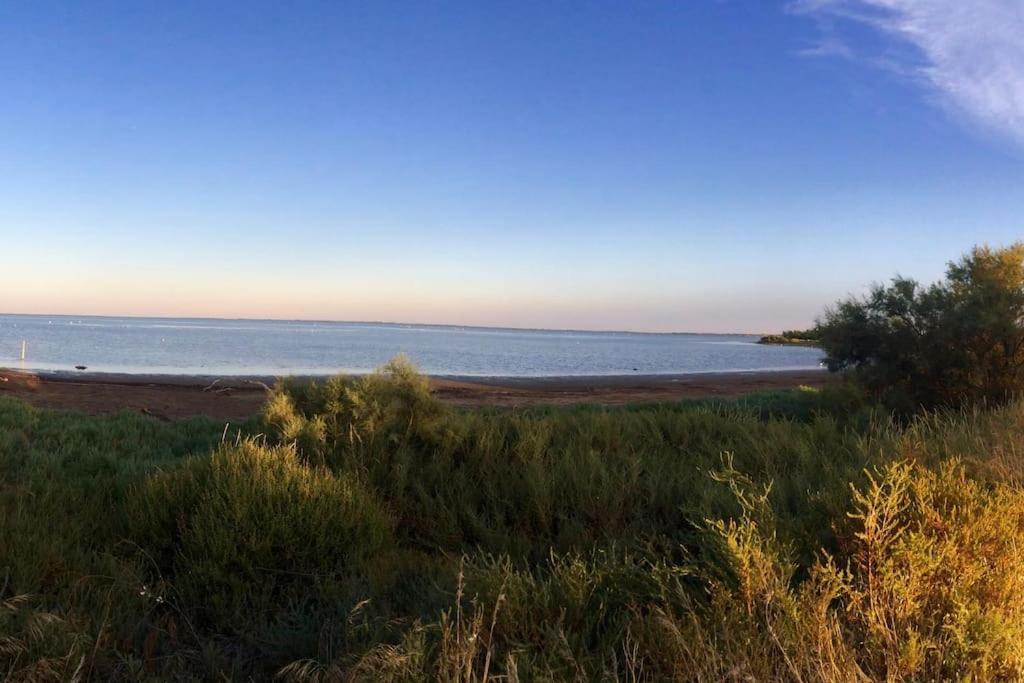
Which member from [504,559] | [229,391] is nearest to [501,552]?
[504,559]

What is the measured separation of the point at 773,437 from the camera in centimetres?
982

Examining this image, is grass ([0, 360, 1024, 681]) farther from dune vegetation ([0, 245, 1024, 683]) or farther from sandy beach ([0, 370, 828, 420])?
sandy beach ([0, 370, 828, 420])

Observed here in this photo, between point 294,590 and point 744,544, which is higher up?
point 744,544

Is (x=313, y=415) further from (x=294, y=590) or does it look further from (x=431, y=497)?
(x=294, y=590)

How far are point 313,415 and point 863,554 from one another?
7720 millimetres

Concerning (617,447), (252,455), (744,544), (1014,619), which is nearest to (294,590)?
(252,455)

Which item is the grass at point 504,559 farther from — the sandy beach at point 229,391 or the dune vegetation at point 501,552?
the sandy beach at point 229,391

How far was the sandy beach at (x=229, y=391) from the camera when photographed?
2056cm

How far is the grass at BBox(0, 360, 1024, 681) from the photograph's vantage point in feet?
11.5

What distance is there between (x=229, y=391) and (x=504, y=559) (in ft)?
72.3

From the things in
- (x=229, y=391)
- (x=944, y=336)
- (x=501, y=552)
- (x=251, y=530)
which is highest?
(x=944, y=336)

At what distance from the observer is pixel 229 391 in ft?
84.0

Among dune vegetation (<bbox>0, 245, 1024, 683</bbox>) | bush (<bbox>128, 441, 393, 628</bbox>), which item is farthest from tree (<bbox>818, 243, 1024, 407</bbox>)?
bush (<bbox>128, 441, 393, 628</bbox>)

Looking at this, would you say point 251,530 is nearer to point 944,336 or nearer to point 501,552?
point 501,552
